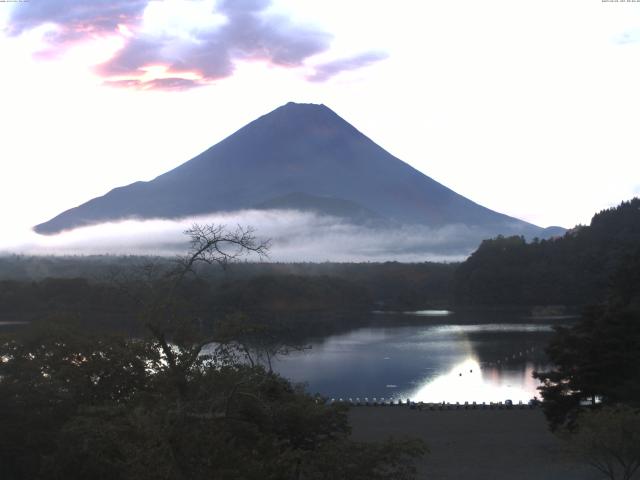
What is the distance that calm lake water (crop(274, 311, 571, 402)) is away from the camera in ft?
61.0

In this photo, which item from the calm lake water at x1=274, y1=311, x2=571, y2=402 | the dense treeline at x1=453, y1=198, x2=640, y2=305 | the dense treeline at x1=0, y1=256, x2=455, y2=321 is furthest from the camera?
the dense treeline at x1=453, y1=198, x2=640, y2=305

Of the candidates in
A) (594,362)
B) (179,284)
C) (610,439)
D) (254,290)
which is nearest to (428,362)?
(594,362)

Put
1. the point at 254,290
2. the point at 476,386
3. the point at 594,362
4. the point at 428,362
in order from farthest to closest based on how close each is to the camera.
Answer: the point at 254,290
the point at 428,362
the point at 476,386
the point at 594,362

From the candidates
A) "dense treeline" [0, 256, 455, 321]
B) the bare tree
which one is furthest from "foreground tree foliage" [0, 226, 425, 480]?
"dense treeline" [0, 256, 455, 321]

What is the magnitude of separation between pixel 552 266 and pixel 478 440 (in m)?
39.1

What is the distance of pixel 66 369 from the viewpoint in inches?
289

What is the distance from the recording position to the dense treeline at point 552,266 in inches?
1778

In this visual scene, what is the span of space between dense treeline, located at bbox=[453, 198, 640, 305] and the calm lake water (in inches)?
394

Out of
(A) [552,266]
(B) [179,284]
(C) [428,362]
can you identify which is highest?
(B) [179,284]

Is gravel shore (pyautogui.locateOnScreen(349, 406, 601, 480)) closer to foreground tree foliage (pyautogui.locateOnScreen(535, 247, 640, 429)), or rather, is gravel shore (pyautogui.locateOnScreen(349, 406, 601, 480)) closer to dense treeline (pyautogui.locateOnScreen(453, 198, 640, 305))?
foreground tree foliage (pyautogui.locateOnScreen(535, 247, 640, 429))

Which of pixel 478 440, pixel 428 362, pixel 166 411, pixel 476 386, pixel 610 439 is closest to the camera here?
pixel 166 411

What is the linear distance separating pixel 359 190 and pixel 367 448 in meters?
109

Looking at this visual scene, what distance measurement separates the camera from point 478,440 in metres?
11.5

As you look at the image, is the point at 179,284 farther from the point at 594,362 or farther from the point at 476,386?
the point at 476,386
